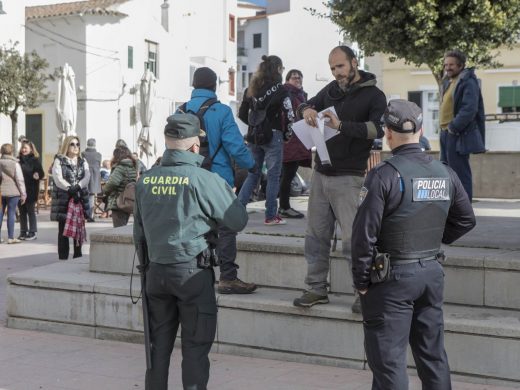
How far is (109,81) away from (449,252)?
3248cm

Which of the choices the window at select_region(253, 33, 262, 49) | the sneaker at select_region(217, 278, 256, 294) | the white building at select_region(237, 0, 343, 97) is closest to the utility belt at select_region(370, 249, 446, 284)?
the sneaker at select_region(217, 278, 256, 294)

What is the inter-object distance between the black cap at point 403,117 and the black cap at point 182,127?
4.00 feet

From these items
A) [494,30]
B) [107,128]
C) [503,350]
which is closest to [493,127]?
[494,30]

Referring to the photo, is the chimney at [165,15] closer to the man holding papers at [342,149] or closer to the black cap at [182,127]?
the man holding papers at [342,149]

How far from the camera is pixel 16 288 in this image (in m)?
8.37

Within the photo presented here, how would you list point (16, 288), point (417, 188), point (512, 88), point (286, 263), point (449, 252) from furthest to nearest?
1. point (512, 88)
2. point (16, 288)
3. point (286, 263)
4. point (449, 252)
5. point (417, 188)

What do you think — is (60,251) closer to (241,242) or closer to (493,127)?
(241,242)

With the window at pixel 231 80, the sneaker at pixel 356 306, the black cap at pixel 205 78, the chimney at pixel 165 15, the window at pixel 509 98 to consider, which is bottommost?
the sneaker at pixel 356 306

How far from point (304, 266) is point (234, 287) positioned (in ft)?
2.06

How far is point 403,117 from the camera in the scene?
4863 millimetres

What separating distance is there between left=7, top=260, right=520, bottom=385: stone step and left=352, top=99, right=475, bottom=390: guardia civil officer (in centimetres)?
137

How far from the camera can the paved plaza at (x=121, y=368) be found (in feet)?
20.9

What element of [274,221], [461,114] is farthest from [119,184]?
[461,114]

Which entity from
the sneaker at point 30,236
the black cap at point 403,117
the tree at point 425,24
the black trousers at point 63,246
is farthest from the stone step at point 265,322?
the tree at point 425,24
